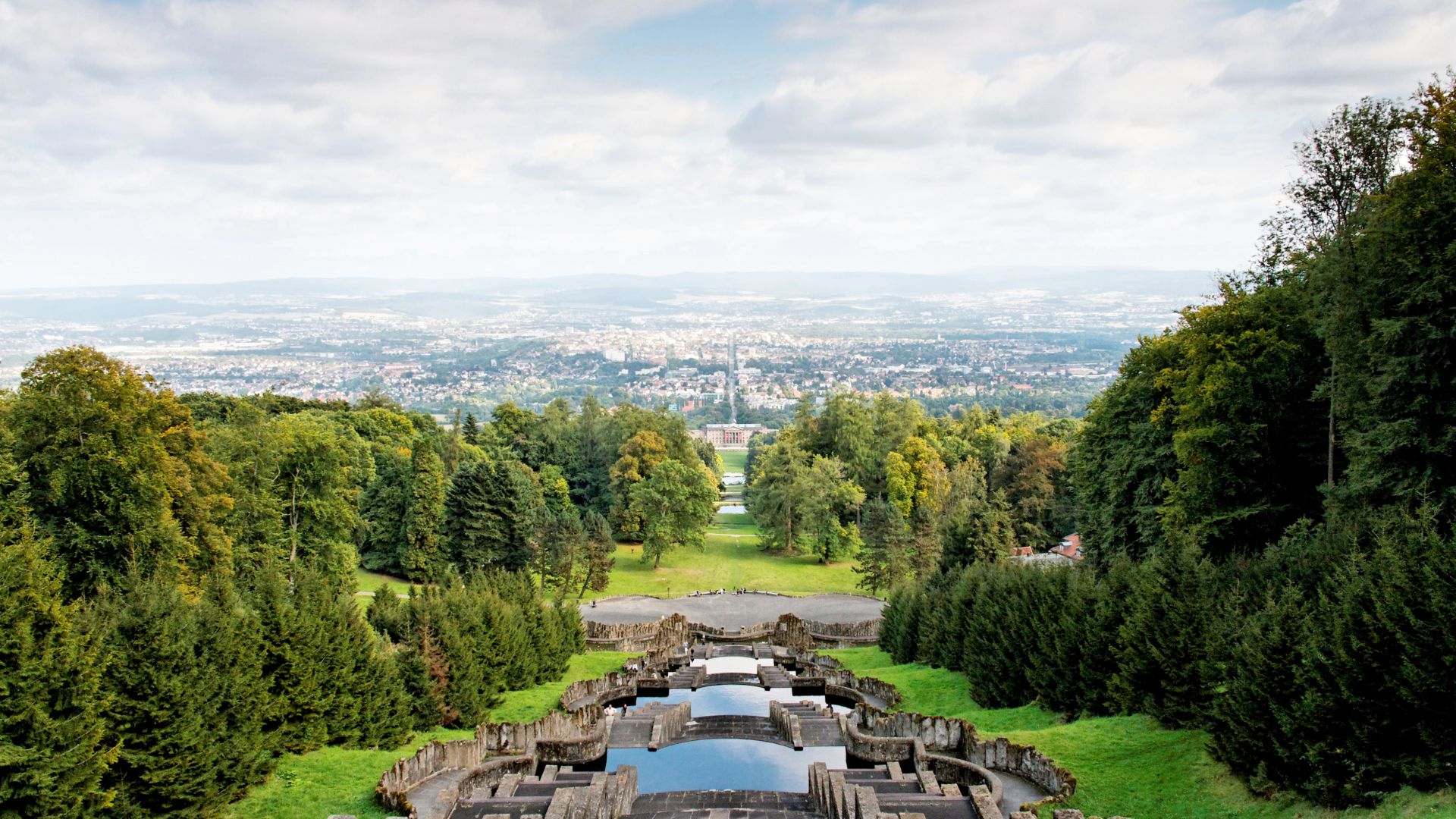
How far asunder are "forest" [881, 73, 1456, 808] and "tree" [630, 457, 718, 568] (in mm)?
24516

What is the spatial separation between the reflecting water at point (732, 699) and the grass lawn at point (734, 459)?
348 feet

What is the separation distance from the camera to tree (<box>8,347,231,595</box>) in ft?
84.9

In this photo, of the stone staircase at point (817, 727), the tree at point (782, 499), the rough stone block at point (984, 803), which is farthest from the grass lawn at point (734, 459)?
the rough stone block at point (984, 803)

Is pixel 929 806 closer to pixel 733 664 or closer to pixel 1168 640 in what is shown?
pixel 1168 640

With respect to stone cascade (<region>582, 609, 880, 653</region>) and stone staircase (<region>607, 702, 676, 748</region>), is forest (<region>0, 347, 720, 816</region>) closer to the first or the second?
stone staircase (<region>607, 702, 676, 748</region>)

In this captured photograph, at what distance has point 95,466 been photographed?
2605cm

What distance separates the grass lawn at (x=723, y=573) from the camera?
186ft

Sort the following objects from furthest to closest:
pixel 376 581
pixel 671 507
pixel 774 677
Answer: pixel 671 507 → pixel 376 581 → pixel 774 677

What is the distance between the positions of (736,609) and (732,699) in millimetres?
17644

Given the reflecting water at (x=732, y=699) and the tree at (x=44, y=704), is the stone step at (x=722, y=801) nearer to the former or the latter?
the tree at (x=44, y=704)

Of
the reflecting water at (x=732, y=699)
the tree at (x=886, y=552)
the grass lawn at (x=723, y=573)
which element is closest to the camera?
the reflecting water at (x=732, y=699)

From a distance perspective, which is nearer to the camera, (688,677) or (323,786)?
(323,786)

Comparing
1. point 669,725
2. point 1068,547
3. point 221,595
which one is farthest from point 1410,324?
point 1068,547

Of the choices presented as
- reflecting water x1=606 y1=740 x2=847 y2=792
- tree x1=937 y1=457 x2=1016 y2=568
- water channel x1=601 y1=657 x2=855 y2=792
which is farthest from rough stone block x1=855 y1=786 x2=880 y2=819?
tree x1=937 y1=457 x2=1016 y2=568
